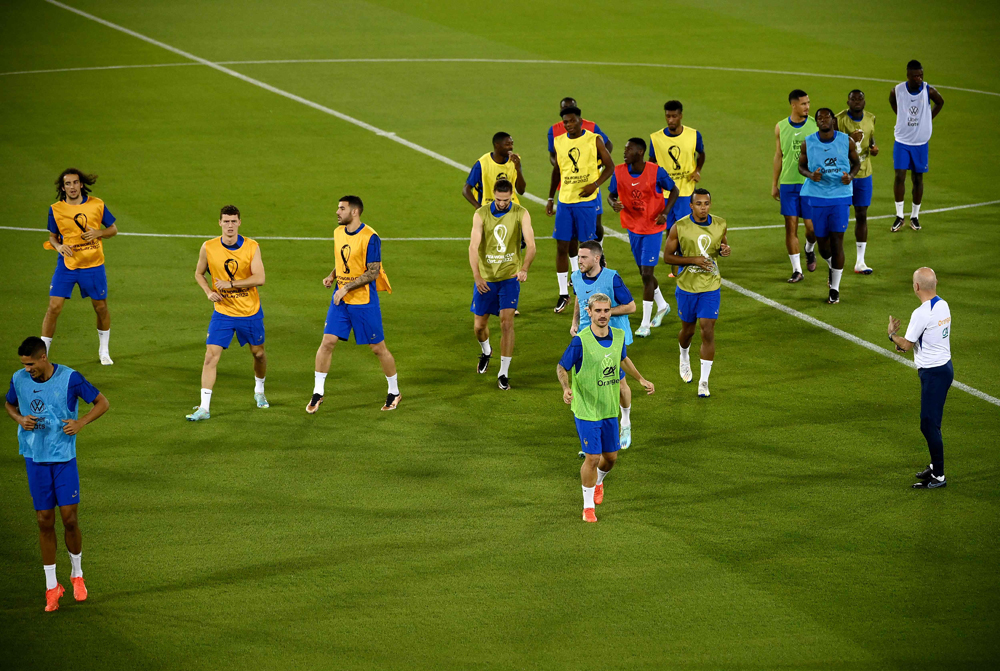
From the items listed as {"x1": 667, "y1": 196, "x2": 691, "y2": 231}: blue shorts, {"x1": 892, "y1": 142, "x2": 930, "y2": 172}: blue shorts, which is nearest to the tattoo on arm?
{"x1": 667, "y1": 196, "x2": 691, "y2": 231}: blue shorts

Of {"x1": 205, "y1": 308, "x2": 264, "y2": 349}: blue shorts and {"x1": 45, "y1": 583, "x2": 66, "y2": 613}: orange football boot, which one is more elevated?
{"x1": 205, "y1": 308, "x2": 264, "y2": 349}: blue shorts

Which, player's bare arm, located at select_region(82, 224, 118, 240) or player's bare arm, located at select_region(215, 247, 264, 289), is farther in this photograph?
player's bare arm, located at select_region(82, 224, 118, 240)

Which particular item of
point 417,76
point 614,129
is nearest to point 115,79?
point 417,76

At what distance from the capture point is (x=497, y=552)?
986 centimetres

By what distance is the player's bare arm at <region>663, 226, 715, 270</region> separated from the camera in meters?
12.8

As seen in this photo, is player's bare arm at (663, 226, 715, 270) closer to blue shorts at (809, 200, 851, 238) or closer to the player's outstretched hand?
blue shorts at (809, 200, 851, 238)

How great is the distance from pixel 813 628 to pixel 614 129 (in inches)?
778

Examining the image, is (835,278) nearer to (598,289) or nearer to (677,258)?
(677,258)

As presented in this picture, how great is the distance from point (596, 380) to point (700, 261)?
3.42 m

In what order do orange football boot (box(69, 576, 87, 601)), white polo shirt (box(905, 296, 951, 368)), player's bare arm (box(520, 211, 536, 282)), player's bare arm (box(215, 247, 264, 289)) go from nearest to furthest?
orange football boot (box(69, 576, 87, 601)) < white polo shirt (box(905, 296, 951, 368)) < player's bare arm (box(215, 247, 264, 289)) < player's bare arm (box(520, 211, 536, 282))

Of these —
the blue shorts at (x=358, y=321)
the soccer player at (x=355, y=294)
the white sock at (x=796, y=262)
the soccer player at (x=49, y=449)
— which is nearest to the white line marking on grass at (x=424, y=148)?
the white sock at (x=796, y=262)

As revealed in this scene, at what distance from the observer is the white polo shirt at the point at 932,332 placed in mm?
10445

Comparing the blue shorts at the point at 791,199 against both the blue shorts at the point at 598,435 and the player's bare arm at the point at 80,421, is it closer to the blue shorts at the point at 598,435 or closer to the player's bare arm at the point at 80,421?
the blue shorts at the point at 598,435

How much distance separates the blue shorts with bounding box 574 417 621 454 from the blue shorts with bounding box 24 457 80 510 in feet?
14.0
